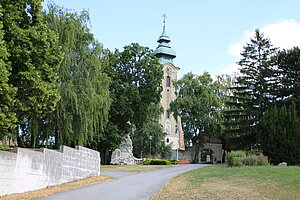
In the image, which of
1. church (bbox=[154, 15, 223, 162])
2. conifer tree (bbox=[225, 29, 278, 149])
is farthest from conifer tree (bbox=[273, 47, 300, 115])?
church (bbox=[154, 15, 223, 162])

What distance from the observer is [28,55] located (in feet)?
38.0

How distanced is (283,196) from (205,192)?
8.34ft

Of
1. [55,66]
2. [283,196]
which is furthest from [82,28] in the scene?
[283,196]

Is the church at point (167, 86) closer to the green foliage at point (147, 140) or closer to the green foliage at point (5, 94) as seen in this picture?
the green foliage at point (147, 140)

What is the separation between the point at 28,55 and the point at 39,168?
480 centimetres

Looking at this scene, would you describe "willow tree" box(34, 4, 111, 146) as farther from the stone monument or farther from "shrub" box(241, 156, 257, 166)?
the stone monument

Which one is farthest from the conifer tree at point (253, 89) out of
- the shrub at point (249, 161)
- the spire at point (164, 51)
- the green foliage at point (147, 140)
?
the spire at point (164, 51)

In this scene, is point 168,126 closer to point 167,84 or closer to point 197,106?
point 167,84

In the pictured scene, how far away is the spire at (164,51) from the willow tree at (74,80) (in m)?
44.3

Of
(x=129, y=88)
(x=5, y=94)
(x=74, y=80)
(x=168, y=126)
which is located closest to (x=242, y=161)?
(x=74, y=80)

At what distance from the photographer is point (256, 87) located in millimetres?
34062

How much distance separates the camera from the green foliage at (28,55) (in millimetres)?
11352

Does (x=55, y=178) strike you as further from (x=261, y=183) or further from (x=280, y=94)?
(x=280, y=94)

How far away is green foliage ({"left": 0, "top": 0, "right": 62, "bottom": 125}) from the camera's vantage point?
11.4 meters
